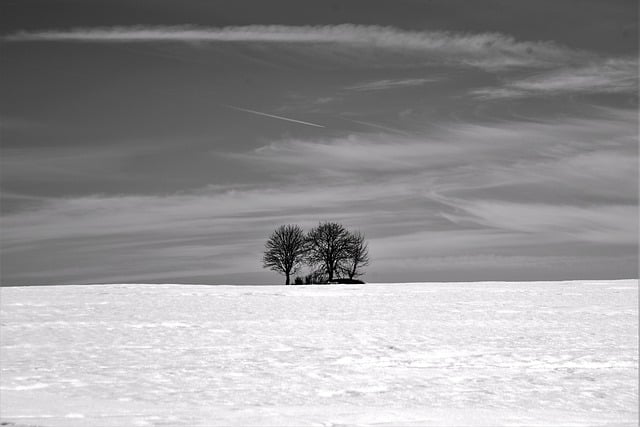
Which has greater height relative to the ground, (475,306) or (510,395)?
(475,306)

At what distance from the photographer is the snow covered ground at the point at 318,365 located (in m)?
7.89

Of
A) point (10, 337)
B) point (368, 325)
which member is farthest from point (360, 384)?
point (10, 337)

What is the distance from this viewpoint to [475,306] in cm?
2134

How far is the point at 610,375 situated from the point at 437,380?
2.58 m

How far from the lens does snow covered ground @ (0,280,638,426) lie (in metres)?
7.89

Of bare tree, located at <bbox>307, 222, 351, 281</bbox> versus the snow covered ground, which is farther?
bare tree, located at <bbox>307, 222, 351, 281</bbox>

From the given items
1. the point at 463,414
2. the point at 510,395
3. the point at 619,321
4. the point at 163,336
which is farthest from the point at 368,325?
the point at 463,414

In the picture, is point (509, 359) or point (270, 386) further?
point (509, 359)

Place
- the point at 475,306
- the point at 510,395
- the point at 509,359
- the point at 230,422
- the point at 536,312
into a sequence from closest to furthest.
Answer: the point at 230,422 < the point at 510,395 < the point at 509,359 < the point at 536,312 < the point at 475,306

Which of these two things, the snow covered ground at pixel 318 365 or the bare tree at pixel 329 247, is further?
the bare tree at pixel 329 247

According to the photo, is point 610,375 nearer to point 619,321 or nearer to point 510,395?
point 510,395

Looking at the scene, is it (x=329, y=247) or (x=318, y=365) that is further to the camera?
(x=329, y=247)

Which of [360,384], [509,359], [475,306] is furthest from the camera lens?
[475,306]

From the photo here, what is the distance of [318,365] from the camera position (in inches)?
440
